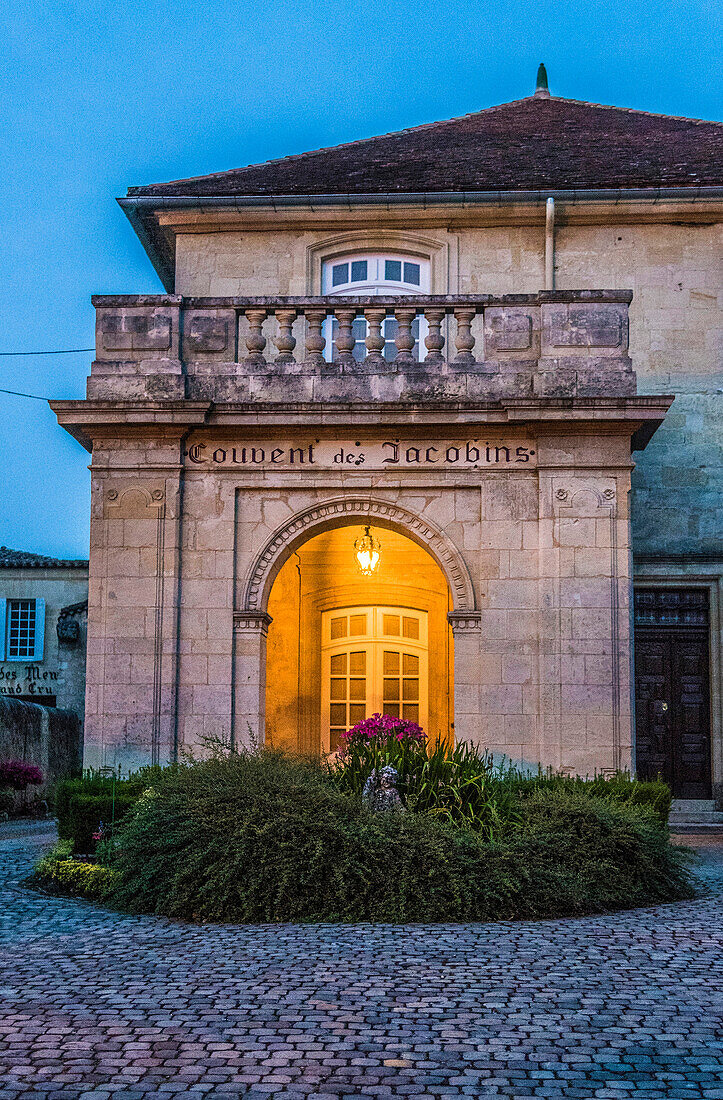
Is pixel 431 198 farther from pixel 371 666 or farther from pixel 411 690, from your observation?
pixel 411 690

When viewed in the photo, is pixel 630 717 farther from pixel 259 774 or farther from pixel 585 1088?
pixel 585 1088

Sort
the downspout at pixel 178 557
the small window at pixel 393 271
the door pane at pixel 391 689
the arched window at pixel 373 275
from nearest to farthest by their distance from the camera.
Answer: the downspout at pixel 178 557, the arched window at pixel 373 275, the small window at pixel 393 271, the door pane at pixel 391 689

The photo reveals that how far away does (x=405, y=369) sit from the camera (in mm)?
11961

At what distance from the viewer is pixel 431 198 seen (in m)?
14.5

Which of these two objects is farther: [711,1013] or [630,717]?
[630,717]

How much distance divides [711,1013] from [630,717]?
19.9 feet

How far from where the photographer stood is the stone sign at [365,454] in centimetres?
1190

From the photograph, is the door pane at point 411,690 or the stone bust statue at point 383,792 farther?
the door pane at point 411,690

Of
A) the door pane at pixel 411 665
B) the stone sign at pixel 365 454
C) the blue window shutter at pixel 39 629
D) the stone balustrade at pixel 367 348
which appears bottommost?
the door pane at pixel 411 665

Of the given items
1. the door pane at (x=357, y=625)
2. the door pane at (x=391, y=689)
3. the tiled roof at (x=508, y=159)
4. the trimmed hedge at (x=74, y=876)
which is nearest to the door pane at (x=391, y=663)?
the door pane at (x=391, y=689)

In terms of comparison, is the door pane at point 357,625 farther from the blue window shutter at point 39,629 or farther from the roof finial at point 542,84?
the blue window shutter at point 39,629

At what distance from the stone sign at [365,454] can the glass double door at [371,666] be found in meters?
3.90

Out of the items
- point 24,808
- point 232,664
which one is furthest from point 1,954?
point 24,808

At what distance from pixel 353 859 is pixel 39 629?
23016 mm
